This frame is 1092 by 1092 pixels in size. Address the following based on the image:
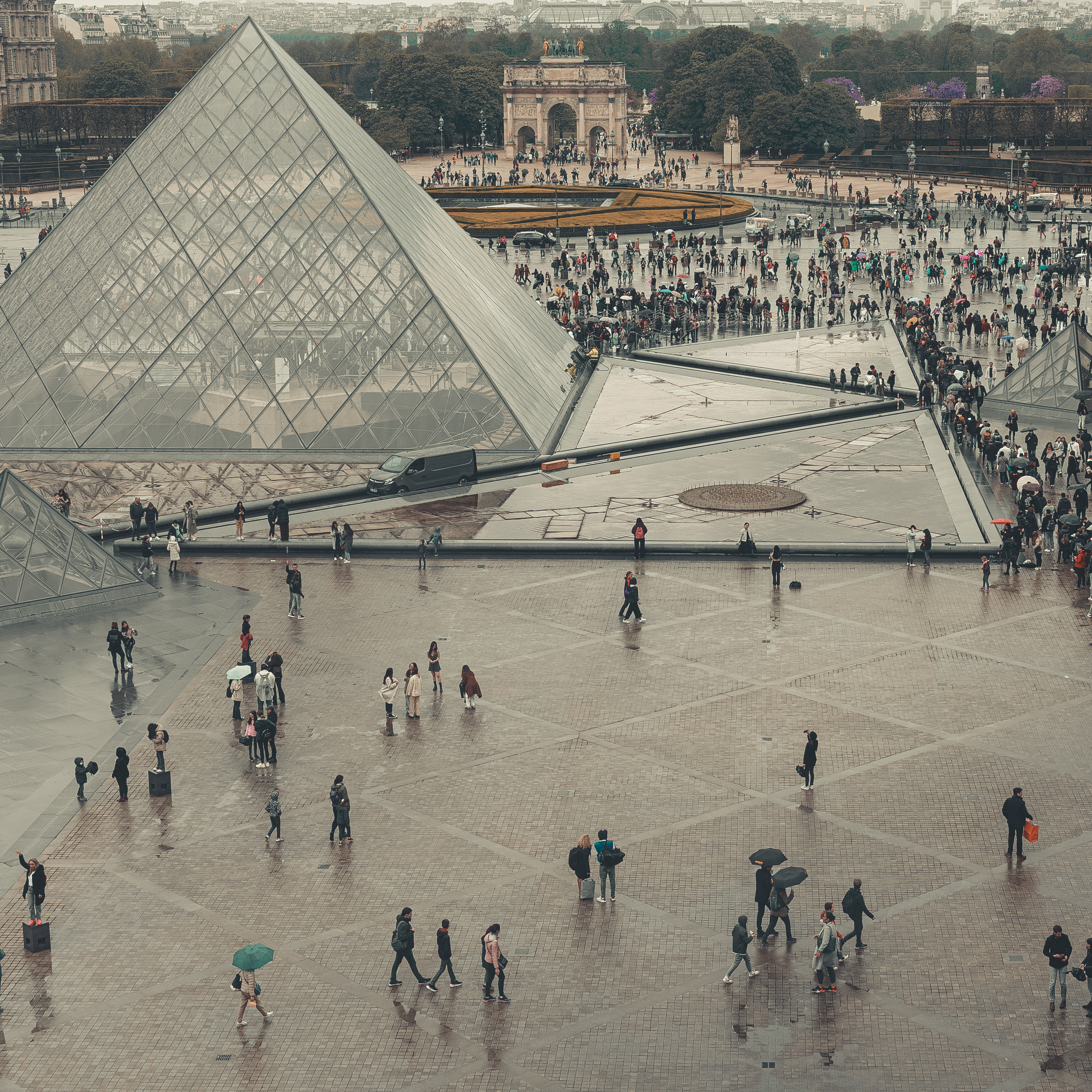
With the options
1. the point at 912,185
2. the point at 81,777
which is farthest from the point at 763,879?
the point at 912,185

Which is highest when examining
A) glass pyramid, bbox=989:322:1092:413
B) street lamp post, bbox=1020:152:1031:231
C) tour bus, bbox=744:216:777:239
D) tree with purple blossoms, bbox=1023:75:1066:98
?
tree with purple blossoms, bbox=1023:75:1066:98

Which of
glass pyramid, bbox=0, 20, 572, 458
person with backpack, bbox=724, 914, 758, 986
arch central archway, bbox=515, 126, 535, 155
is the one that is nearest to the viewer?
person with backpack, bbox=724, 914, 758, 986

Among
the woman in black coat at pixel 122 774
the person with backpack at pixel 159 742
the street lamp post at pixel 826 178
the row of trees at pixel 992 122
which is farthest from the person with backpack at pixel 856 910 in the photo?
the row of trees at pixel 992 122

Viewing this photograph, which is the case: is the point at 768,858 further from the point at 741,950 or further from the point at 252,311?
the point at 252,311

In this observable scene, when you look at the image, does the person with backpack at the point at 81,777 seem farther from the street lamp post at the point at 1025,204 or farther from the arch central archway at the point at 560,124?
the arch central archway at the point at 560,124

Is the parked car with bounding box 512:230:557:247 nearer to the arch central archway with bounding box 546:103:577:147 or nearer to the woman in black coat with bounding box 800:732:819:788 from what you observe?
the woman in black coat with bounding box 800:732:819:788

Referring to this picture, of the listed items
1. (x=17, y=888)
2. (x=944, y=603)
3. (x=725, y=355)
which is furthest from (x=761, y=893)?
(x=725, y=355)

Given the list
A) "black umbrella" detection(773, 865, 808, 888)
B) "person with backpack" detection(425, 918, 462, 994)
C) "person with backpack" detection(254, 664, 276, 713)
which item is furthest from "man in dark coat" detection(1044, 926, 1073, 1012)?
"person with backpack" detection(254, 664, 276, 713)

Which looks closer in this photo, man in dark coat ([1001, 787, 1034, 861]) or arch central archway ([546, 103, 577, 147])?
man in dark coat ([1001, 787, 1034, 861])
